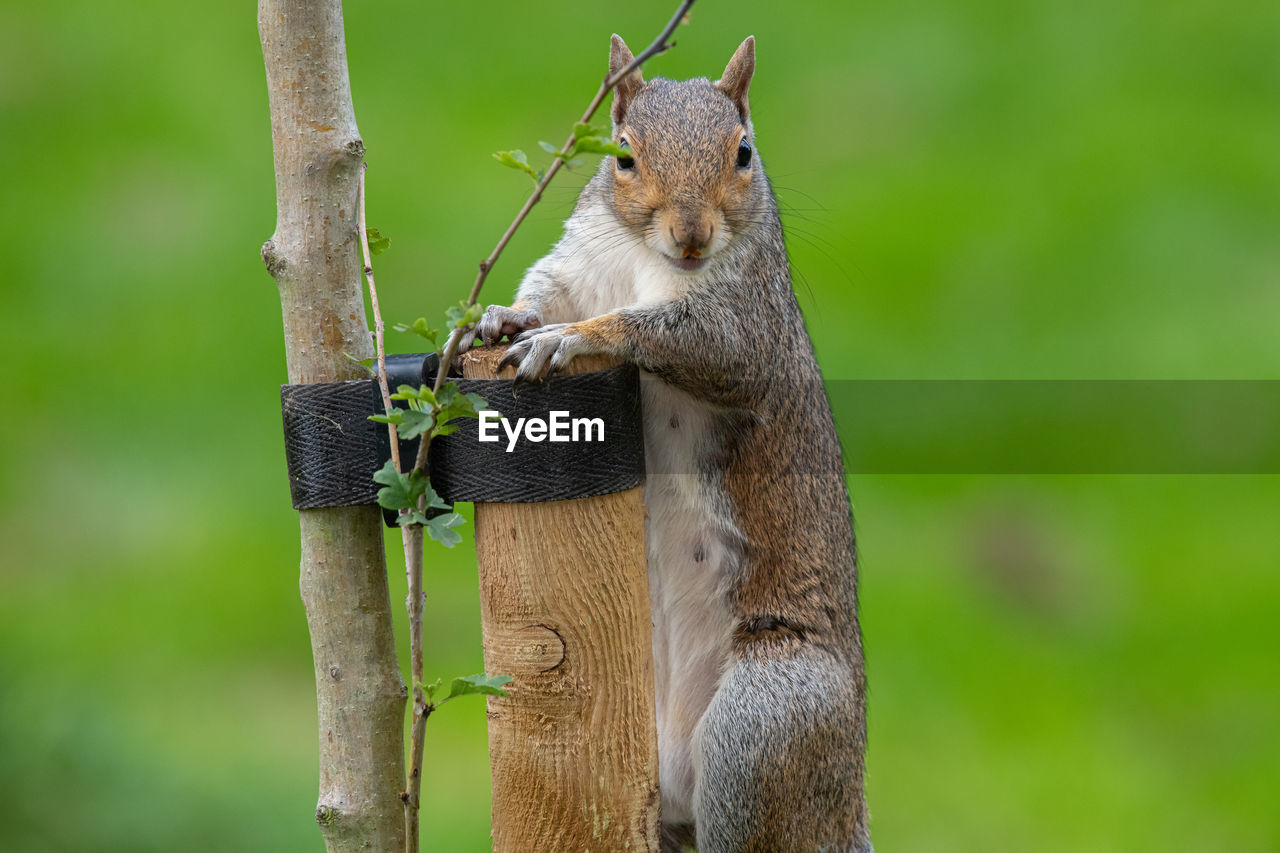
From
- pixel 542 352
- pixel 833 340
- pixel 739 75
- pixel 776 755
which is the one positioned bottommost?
pixel 776 755

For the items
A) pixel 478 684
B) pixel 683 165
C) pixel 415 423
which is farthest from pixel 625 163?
pixel 478 684

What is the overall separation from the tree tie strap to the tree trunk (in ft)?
0.13

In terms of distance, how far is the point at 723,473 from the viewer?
176 cm

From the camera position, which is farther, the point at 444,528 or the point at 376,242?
the point at 376,242

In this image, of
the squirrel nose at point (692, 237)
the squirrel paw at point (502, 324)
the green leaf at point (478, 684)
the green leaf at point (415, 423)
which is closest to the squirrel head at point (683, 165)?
the squirrel nose at point (692, 237)

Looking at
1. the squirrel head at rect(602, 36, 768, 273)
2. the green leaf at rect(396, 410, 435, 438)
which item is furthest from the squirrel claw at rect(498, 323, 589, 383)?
the squirrel head at rect(602, 36, 768, 273)

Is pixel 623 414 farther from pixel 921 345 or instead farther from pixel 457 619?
pixel 921 345

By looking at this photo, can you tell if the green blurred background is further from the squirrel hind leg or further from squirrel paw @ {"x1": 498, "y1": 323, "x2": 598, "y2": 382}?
squirrel paw @ {"x1": 498, "y1": 323, "x2": 598, "y2": 382}

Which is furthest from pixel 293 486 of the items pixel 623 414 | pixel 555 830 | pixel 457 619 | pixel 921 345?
pixel 921 345

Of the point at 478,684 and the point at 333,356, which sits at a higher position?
the point at 333,356

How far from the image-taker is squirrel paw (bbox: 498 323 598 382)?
4.52 ft

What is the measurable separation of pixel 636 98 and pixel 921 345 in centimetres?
249

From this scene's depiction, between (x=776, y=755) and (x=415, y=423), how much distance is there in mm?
692

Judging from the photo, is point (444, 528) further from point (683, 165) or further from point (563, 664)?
point (683, 165)
